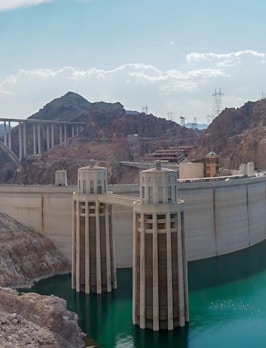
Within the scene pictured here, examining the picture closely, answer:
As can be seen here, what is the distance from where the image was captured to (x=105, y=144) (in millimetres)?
118500

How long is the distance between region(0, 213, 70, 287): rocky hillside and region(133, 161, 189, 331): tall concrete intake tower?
45.2ft

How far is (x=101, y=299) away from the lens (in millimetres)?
37188

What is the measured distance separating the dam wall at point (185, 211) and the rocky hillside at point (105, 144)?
52.2 m

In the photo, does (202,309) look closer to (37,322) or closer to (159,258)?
(159,258)

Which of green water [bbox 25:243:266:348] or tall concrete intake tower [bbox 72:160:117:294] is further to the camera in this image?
tall concrete intake tower [bbox 72:160:117:294]

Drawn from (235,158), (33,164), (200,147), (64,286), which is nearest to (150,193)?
(64,286)

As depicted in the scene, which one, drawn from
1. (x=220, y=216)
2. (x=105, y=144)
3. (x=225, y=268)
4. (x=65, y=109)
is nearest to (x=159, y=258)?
(x=225, y=268)

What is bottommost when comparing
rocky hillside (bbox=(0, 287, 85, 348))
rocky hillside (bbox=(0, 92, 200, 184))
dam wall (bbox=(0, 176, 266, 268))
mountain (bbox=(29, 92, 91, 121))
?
rocky hillside (bbox=(0, 287, 85, 348))

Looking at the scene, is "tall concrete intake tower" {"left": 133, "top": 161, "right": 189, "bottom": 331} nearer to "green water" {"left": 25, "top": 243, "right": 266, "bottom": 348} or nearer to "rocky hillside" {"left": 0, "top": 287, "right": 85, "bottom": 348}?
"green water" {"left": 25, "top": 243, "right": 266, "bottom": 348}

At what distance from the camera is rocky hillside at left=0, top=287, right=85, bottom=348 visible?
77.0ft

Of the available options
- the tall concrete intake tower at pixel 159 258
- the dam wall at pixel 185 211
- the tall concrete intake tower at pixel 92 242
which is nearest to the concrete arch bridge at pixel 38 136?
the dam wall at pixel 185 211

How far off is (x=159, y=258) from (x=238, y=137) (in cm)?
6963

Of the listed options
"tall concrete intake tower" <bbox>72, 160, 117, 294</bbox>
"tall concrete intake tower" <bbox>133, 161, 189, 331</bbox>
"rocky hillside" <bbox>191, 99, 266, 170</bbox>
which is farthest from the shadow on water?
"rocky hillside" <bbox>191, 99, 266, 170</bbox>

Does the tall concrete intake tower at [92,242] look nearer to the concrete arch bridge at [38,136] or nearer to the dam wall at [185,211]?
the dam wall at [185,211]
